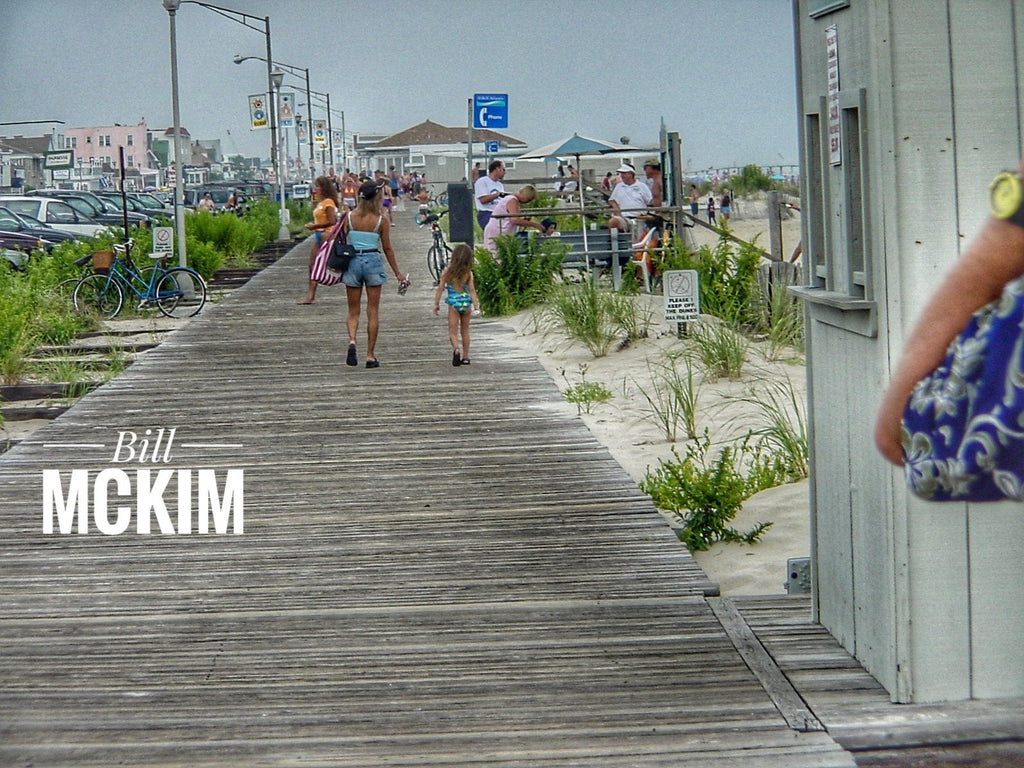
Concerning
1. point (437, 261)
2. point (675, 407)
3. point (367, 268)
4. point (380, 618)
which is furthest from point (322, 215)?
point (380, 618)

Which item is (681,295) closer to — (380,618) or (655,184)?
(380,618)

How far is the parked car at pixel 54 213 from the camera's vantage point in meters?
31.9

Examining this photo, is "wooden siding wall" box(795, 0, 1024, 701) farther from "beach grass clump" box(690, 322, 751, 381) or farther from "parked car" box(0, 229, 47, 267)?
"parked car" box(0, 229, 47, 267)

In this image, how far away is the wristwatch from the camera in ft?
6.89

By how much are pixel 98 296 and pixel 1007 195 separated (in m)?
18.1

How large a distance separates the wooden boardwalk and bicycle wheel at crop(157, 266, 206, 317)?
9182mm

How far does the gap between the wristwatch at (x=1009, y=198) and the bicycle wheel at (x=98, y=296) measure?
17483 mm

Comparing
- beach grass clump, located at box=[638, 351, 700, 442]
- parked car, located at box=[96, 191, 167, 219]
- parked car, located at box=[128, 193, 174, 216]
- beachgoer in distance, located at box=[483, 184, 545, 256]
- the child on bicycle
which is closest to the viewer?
beach grass clump, located at box=[638, 351, 700, 442]

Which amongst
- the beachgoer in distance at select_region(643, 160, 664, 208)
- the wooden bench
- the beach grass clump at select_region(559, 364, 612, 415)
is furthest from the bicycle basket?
the beach grass clump at select_region(559, 364, 612, 415)

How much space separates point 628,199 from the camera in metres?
20.9

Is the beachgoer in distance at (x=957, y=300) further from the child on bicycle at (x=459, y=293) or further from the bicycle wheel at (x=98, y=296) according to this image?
the bicycle wheel at (x=98, y=296)

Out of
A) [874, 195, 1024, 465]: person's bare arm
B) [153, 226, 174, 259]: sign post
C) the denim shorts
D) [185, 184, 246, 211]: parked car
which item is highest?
[185, 184, 246, 211]: parked car

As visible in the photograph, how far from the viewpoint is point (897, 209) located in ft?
14.2

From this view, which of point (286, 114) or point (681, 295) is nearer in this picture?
point (681, 295)
